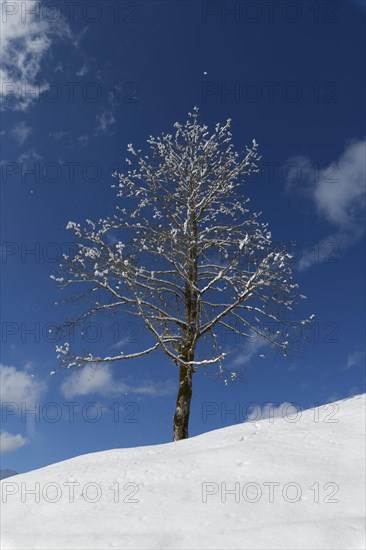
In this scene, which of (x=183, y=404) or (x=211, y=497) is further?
(x=183, y=404)

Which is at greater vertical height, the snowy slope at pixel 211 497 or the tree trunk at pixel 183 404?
the tree trunk at pixel 183 404

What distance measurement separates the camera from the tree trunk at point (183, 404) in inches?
371

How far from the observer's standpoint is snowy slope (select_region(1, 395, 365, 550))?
288cm

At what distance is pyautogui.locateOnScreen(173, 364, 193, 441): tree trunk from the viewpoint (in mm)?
9414

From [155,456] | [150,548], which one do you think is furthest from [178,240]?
[150,548]

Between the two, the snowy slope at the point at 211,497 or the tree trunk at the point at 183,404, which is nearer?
the snowy slope at the point at 211,497

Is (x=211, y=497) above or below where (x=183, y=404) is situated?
below

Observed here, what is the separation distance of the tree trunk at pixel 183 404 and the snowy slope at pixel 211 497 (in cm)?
478

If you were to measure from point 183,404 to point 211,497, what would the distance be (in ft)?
21.0

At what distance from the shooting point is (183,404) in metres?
9.68

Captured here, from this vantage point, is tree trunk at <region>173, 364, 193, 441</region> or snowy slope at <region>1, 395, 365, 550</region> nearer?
snowy slope at <region>1, 395, 365, 550</region>

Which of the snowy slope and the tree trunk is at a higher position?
the tree trunk

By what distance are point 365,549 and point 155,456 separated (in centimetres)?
238

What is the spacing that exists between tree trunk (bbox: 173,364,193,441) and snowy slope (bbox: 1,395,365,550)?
4781 mm
